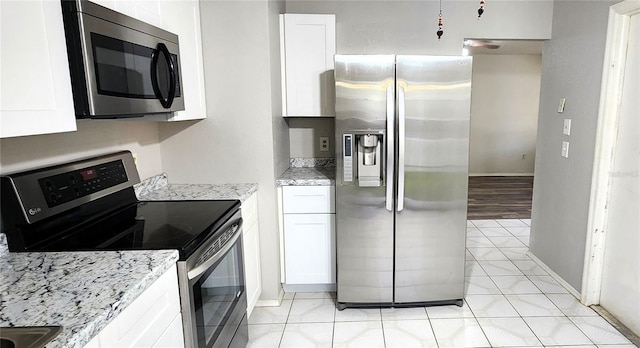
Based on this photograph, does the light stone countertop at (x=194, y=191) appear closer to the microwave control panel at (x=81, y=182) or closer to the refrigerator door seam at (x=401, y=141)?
the microwave control panel at (x=81, y=182)

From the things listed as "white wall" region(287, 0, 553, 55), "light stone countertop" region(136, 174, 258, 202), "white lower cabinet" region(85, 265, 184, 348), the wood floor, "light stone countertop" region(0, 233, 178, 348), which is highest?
"white wall" region(287, 0, 553, 55)

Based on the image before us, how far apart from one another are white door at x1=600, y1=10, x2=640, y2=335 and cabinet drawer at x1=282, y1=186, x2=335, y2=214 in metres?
1.78

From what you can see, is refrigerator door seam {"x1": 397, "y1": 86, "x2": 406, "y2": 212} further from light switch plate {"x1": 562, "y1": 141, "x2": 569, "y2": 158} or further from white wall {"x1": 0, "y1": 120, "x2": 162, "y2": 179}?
white wall {"x1": 0, "y1": 120, "x2": 162, "y2": 179}

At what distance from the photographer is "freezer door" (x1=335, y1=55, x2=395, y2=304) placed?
2.28 meters

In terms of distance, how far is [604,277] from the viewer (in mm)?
2490

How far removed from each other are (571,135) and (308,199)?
1.94m

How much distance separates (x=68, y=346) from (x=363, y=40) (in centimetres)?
273

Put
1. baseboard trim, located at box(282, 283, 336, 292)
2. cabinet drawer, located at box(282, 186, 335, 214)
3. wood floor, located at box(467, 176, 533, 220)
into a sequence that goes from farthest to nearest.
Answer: wood floor, located at box(467, 176, 533, 220) → baseboard trim, located at box(282, 283, 336, 292) → cabinet drawer, located at box(282, 186, 335, 214)

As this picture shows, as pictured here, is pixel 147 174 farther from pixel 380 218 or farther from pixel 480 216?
pixel 480 216

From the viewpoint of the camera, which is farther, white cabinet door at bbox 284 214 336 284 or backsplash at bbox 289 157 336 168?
backsplash at bbox 289 157 336 168

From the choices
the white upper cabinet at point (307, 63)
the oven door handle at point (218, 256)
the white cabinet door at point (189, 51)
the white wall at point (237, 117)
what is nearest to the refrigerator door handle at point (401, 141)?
the white upper cabinet at point (307, 63)

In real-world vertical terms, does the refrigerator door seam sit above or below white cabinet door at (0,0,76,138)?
below

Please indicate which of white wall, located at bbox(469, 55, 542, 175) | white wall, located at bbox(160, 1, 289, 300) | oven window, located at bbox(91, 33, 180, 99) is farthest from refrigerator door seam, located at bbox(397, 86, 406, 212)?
white wall, located at bbox(469, 55, 542, 175)

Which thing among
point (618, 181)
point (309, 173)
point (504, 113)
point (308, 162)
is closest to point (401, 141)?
point (309, 173)
